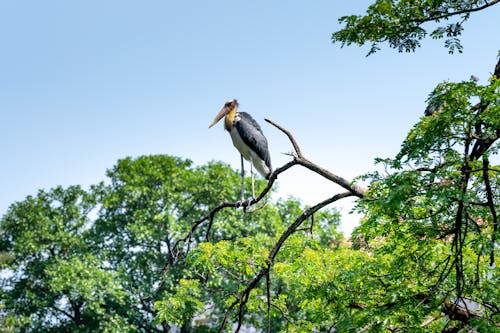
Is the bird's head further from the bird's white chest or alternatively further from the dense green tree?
the dense green tree

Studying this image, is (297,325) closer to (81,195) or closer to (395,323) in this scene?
(395,323)

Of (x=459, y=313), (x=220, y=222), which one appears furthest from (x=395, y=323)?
(x=220, y=222)

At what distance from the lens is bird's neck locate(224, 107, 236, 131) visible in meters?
8.66

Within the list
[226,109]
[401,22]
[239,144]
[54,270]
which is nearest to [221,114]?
[226,109]

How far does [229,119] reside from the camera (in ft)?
28.5

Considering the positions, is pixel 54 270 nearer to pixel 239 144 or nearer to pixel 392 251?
pixel 239 144

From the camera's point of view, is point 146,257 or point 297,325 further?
point 146,257

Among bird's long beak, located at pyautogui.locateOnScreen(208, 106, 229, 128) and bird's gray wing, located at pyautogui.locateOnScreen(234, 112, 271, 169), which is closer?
bird's gray wing, located at pyautogui.locateOnScreen(234, 112, 271, 169)

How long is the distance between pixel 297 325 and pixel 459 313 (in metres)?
2.70

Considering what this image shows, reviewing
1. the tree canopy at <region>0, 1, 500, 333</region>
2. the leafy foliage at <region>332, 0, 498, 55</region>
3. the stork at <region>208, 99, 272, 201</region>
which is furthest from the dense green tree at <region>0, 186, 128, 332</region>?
the leafy foliage at <region>332, 0, 498, 55</region>

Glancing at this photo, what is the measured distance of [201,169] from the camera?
819 inches

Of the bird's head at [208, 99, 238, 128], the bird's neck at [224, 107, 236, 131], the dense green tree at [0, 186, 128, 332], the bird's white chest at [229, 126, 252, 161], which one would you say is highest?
the dense green tree at [0, 186, 128, 332]

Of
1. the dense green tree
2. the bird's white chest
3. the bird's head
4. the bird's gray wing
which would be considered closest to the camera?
the bird's gray wing

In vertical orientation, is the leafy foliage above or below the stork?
below
